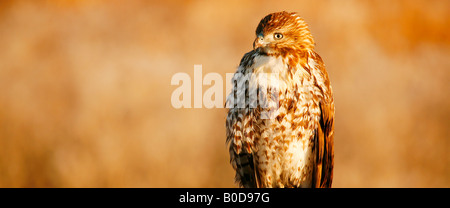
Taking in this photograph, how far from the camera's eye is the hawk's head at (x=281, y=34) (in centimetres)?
116

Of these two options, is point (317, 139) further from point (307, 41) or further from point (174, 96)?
point (174, 96)

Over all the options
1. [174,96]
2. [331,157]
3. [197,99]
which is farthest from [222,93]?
[331,157]

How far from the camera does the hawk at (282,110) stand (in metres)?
1.22

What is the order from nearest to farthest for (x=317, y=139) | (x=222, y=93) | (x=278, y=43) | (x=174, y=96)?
(x=278, y=43), (x=317, y=139), (x=222, y=93), (x=174, y=96)

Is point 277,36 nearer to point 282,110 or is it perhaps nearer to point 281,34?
point 281,34

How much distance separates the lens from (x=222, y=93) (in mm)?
1529

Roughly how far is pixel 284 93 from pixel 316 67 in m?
0.16

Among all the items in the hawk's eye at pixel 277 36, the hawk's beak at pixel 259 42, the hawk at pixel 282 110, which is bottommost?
the hawk at pixel 282 110

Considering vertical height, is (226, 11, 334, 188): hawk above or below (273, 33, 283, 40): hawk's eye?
below

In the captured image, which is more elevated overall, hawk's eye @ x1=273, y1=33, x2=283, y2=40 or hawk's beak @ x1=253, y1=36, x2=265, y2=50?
hawk's eye @ x1=273, y1=33, x2=283, y2=40

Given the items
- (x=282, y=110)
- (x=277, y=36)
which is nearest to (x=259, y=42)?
(x=277, y=36)

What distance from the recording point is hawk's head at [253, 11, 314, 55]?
1.16m

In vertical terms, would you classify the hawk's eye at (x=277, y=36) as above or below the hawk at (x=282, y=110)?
above

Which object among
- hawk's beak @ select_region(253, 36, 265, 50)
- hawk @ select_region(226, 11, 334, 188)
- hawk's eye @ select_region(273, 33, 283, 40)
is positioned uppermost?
hawk's eye @ select_region(273, 33, 283, 40)
